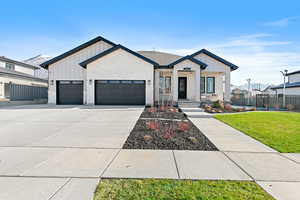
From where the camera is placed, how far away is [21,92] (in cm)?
1853

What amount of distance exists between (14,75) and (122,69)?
45.4 ft

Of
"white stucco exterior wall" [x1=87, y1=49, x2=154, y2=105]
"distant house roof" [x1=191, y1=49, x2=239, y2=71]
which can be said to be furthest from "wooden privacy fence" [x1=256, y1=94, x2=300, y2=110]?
"white stucco exterior wall" [x1=87, y1=49, x2=154, y2=105]

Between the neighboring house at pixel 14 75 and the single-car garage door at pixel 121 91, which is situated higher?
the neighboring house at pixel 14 75

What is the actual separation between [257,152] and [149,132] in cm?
365

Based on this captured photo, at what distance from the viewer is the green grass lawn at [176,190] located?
103 inches

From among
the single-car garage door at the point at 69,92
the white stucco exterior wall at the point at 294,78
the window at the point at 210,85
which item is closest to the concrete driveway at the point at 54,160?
the single-car garage door at the point at 69,92

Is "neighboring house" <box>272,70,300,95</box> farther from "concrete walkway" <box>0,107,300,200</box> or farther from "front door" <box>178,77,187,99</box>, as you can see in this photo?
Answer: "concrete walkway" <box>0,107,300,200</box>

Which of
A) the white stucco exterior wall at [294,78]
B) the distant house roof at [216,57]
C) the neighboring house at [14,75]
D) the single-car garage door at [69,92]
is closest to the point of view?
the single-car garage door at [69,92]

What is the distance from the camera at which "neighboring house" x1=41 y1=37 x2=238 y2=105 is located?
16.0 meters

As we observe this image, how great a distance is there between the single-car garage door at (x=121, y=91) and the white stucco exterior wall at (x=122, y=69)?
1.52 ft

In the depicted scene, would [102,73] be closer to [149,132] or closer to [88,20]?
[88,20]

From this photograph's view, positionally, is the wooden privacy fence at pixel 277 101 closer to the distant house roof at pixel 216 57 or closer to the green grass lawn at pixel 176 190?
the distant house roof at pixel 216 57

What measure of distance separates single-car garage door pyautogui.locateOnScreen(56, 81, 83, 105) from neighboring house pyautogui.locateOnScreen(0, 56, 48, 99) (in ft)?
19.7

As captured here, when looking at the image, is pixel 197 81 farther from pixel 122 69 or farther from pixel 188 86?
pixel 122 69
